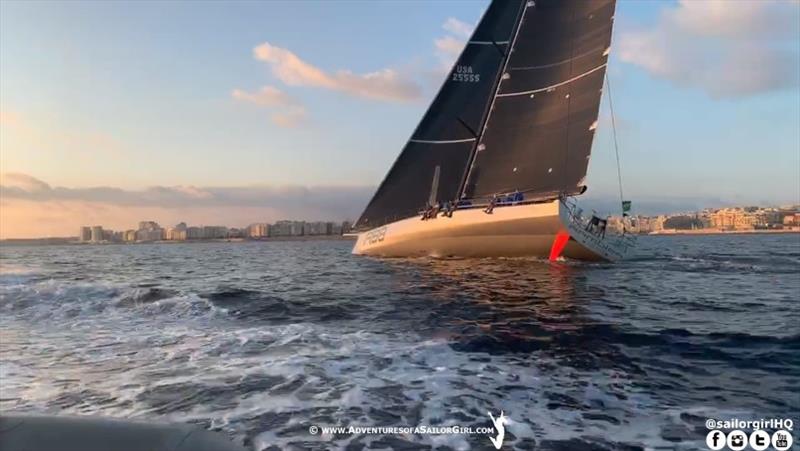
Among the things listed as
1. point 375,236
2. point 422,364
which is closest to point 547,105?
point 375,236

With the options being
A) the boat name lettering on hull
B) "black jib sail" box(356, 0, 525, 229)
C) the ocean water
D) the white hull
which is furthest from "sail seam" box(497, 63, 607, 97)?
the ocean water

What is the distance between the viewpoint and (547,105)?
83.5 feet

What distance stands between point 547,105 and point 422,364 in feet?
70.4

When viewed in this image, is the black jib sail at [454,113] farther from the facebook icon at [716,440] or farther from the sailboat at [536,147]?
the facebook icon at [716,440]

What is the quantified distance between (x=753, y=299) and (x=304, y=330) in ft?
36.9

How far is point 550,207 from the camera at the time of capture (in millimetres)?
21484

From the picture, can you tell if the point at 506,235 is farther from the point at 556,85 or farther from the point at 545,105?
the point at 556,85

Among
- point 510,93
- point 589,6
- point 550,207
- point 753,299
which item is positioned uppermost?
point 589,6

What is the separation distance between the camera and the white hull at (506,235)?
22172mm

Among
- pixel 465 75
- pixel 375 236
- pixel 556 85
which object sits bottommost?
pixel 375 236

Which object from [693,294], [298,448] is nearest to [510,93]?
[693,294]

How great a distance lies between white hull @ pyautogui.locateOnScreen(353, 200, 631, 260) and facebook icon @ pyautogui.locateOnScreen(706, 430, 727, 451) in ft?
57.7

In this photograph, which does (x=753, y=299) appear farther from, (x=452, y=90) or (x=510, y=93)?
(x=452, y=90)

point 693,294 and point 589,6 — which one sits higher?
point 589,6
